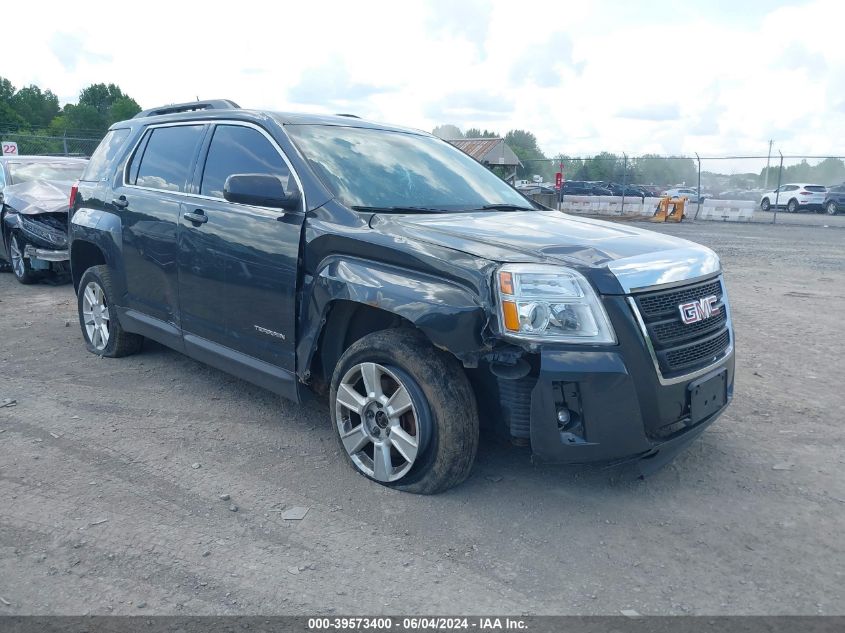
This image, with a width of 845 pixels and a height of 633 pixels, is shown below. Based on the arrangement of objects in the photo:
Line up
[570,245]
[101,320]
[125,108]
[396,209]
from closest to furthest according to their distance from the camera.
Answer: [570,245] < [396,209] < [101,320] < [125,108]

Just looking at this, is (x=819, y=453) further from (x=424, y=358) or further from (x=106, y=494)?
(x=106, y=494)

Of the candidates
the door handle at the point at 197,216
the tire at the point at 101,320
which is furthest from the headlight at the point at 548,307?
the tire at the point at 101,320

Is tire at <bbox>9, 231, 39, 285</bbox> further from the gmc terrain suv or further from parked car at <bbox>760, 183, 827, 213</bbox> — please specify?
parked car at <bbox>760, 183, 827, 213</bbox>

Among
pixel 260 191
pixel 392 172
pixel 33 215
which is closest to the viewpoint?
pixel 260 191

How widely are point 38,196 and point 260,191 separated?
711 cm

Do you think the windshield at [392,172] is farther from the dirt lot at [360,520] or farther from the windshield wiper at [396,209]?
the dirt lot at [360,520]

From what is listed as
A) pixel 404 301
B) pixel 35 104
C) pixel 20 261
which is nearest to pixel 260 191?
pixel 404 301

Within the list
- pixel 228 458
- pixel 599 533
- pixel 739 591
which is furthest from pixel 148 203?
pixel 739 591

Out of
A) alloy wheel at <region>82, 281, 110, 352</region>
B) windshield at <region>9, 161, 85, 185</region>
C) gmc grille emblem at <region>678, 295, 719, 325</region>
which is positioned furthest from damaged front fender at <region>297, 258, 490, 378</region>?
windshield at <region>9, 161, 85, 185</region>

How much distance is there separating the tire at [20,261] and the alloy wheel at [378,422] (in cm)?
753

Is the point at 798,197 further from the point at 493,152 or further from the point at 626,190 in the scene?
the point at 493,152

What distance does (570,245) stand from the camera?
11.2 ft

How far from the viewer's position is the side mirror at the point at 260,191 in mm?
3783

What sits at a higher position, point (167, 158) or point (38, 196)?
point (167, 158)
